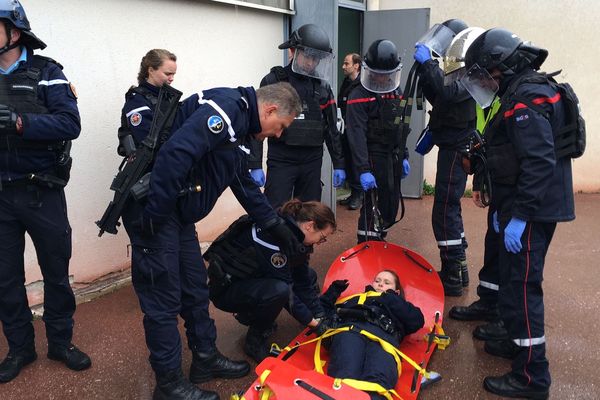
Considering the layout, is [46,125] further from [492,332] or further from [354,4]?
[354,4]

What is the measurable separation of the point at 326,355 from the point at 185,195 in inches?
49.7

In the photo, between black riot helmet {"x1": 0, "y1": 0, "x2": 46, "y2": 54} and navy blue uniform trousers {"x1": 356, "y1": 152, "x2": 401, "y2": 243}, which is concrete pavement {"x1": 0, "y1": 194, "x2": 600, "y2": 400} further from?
black riot helmet {"x1": 0, "y1": 0, "x2": 46, "y2": 54}

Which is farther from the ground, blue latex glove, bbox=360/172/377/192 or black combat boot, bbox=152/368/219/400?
blue latex glove, bbox=360/172/377/192

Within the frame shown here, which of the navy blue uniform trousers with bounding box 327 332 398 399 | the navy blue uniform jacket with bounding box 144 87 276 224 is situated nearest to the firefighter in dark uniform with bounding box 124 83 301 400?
the navy blue uniform jacket with bounding box 144 87 276 224

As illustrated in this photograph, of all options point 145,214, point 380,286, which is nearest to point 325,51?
point 380,286

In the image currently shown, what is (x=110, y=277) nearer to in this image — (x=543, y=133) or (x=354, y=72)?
(x=543, y=133)

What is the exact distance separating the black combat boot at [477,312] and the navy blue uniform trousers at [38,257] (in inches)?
103

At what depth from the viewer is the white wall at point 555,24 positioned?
6.76 metres

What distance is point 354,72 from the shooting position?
20.3 ft

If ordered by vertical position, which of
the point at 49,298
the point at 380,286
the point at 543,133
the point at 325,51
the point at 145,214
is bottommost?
the point at 380,286

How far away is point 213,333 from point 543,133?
6.81 feet

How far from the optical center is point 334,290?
3.41 metres

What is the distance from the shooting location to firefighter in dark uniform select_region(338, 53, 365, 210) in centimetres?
444

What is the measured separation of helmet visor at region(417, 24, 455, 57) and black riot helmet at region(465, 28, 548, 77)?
4.16 feet
